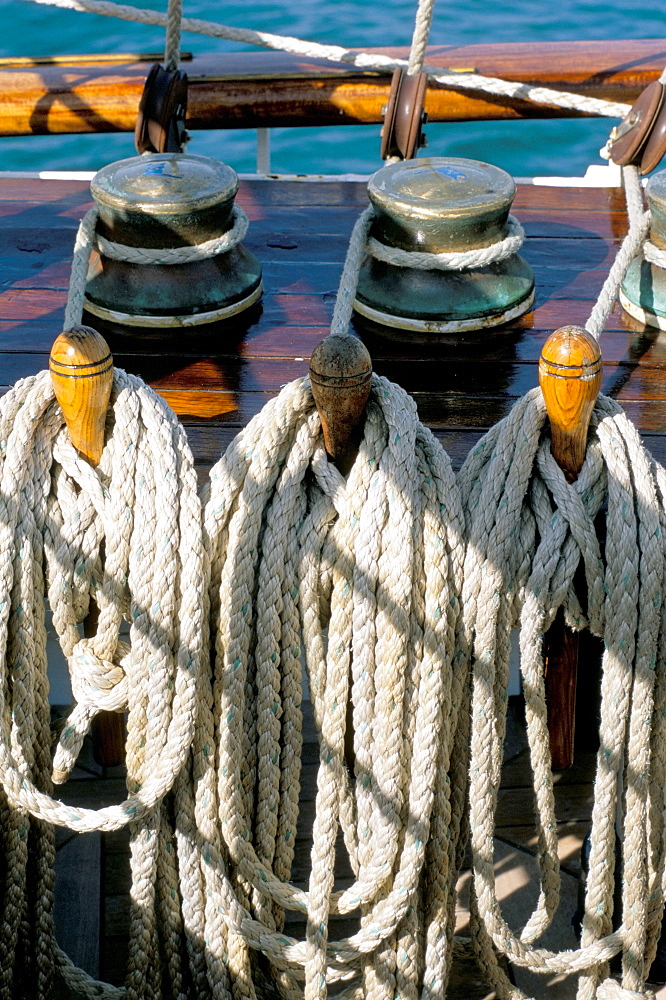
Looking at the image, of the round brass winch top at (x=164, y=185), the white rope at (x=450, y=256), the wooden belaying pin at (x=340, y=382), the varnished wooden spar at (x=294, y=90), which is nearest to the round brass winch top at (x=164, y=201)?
the round brass winch top at (x=164, y=185)

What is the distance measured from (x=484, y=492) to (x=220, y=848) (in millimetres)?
605

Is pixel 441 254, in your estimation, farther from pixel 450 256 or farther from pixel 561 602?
pixel 561 602

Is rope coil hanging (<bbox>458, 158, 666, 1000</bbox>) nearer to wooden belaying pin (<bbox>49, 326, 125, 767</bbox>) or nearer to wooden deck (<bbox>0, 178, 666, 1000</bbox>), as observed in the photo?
wooden deck (<bbox>0, 178, 666, 1000</bbox>)

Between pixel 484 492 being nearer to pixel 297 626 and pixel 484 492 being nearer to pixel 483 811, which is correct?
pixel 297 626

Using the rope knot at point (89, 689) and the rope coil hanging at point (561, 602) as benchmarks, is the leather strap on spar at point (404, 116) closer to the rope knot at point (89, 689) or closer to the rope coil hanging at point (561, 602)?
the rope coil hanging at point (561, 602)

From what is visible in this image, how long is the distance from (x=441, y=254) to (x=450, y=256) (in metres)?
0.02

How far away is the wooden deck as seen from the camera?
1871 millimetres

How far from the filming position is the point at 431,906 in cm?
157

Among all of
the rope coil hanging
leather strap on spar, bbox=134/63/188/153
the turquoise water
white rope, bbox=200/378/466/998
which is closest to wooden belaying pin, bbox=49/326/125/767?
white rope, bbox=200/378/466/998

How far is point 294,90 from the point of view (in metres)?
2.85

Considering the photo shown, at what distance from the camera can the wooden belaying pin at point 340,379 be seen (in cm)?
138

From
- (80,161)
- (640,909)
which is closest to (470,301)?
(640,909)

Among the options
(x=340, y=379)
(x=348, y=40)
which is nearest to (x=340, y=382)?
(x=340, y=379)

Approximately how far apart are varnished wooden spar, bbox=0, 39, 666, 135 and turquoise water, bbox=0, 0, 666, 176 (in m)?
4.62
